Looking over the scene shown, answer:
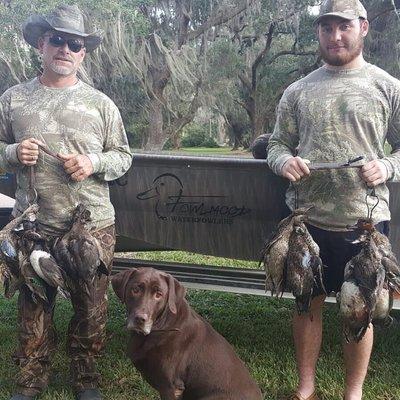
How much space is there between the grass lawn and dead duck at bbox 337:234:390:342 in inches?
45.1

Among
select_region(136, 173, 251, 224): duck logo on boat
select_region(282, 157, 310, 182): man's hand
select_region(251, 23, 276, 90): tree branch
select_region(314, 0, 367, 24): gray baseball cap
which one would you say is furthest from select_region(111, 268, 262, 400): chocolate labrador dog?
select_region(251, 23, 276, 90): tree branch

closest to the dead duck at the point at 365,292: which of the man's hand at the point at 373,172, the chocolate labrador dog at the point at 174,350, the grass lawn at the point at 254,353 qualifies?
the man's hand at the point at 373,172

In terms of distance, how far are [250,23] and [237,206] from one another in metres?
15.8

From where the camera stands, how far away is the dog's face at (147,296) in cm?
302

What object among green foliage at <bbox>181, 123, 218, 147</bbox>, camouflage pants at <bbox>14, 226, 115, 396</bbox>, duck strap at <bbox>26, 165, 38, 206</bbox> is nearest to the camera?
duck strap at <bbox>26, 165, 38, 206</bbox>

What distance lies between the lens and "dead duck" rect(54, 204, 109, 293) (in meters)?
3.30

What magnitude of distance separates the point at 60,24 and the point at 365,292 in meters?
2.32

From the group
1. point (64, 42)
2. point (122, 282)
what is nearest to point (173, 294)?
point (122, 282)

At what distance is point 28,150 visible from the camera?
133 inches

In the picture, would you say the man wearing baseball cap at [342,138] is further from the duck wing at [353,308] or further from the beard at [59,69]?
the beard at [59,69]

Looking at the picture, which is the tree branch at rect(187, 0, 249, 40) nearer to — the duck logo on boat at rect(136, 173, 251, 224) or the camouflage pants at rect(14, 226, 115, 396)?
the duck logo on boat at rect(136, 173, 251, 224)

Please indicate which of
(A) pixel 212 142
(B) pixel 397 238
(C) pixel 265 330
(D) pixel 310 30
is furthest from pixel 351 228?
(A) pixel 212 142

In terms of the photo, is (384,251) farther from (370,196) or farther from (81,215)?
(81,215)

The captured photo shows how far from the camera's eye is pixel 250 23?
1928 cm
